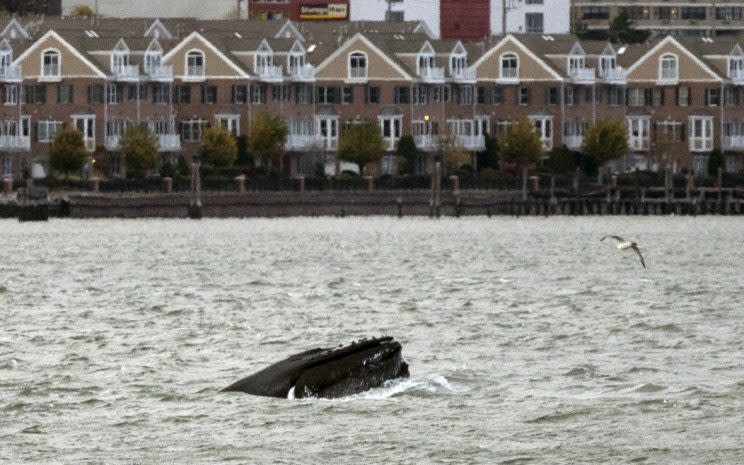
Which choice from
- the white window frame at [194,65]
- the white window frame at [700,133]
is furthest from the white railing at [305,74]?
the white window frame at [700,133]

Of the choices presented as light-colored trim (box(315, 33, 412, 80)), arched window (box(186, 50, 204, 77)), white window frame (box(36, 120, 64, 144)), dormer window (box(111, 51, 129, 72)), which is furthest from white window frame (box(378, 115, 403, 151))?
white window frame (box(36, 120, 64, 144))

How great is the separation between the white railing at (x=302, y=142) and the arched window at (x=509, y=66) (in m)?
13.2

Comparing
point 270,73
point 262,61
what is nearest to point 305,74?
point 270,73

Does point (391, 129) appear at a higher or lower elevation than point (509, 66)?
lower

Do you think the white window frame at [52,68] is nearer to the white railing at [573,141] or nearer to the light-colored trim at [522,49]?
the light-colored trim at [522,49]

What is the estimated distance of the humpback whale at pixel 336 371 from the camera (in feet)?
113

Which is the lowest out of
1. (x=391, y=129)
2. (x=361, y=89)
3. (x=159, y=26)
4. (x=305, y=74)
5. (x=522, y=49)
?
(x=391, y=129)

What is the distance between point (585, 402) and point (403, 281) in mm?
33212

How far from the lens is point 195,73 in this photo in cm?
15038

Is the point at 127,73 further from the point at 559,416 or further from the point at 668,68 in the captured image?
the point at 559,416

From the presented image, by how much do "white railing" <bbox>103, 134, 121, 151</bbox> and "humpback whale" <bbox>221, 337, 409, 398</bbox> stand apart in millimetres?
109655

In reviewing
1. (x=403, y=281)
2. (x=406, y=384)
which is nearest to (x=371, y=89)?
(x=403, y=281)

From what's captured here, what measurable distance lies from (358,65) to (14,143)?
22252 millimetres

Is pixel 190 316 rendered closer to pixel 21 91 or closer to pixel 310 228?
pixel 310 228
